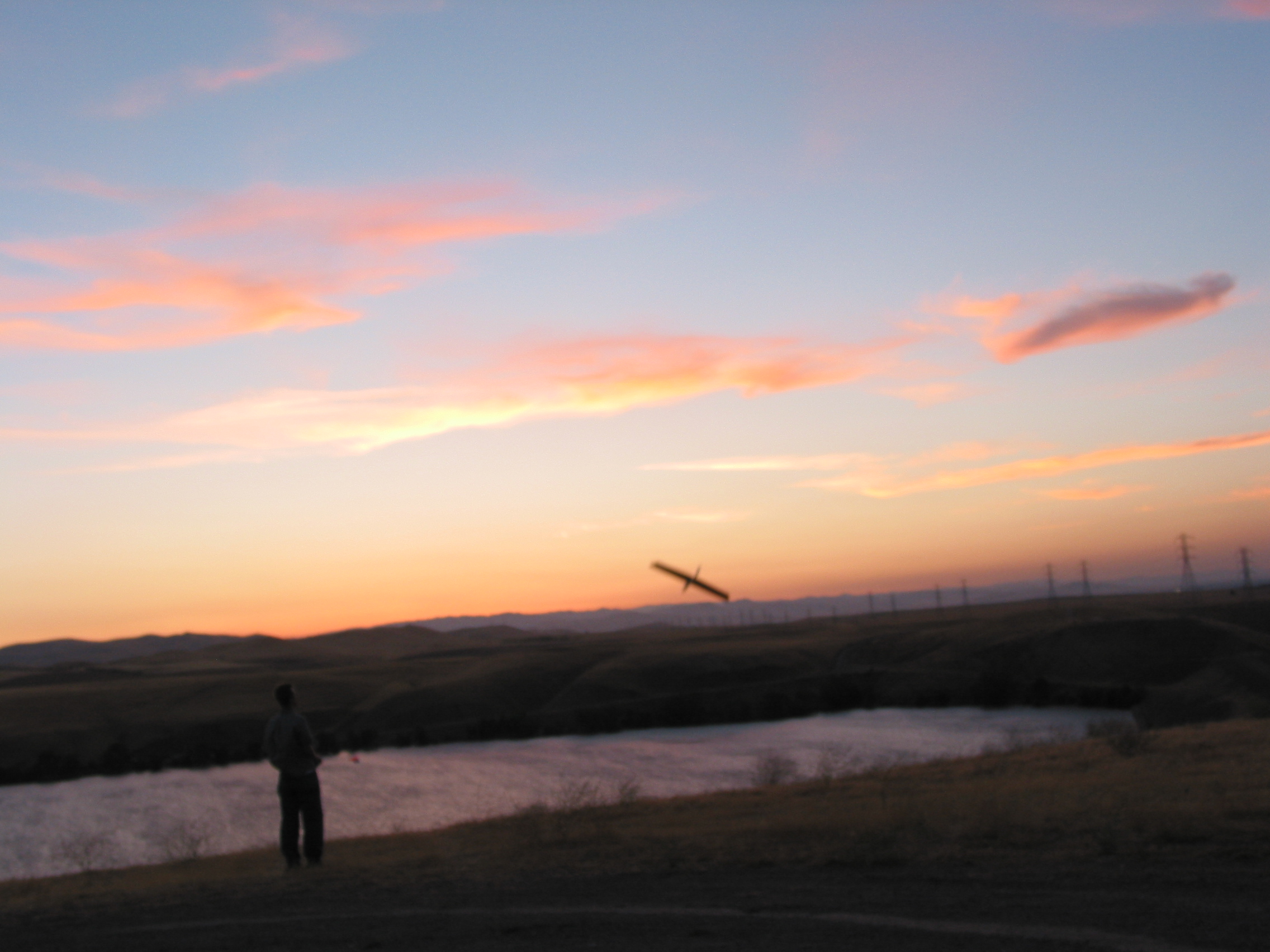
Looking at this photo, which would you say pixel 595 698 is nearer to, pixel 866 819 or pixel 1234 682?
pixel 1234 682

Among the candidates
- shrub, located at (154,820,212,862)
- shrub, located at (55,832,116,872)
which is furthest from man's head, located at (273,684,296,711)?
shrub, located at (55,832,116,872)

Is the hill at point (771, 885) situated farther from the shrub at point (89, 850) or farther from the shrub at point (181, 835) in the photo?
the shrub at point (89, 850)

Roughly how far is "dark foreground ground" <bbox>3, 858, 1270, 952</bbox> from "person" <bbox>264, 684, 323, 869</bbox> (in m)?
1.51

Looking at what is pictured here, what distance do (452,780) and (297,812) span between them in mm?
43783

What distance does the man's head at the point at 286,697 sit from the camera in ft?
43.9

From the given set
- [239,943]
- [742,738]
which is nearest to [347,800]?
[742,738]

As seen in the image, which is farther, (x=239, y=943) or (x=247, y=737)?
(x=247, y=737)

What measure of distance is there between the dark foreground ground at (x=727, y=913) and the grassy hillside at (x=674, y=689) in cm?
5179

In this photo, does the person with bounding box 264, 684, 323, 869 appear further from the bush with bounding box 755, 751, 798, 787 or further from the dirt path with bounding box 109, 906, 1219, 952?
the bush with bounding box 755, 751, 798, 787

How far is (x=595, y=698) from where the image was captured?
91.5 metres

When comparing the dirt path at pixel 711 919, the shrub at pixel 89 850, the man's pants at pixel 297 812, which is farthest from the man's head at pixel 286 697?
the shrub at pixel 89 850

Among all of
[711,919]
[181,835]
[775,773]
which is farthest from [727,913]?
[181,835]

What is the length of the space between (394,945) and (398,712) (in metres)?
82.2

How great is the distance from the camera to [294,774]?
13.4 m
